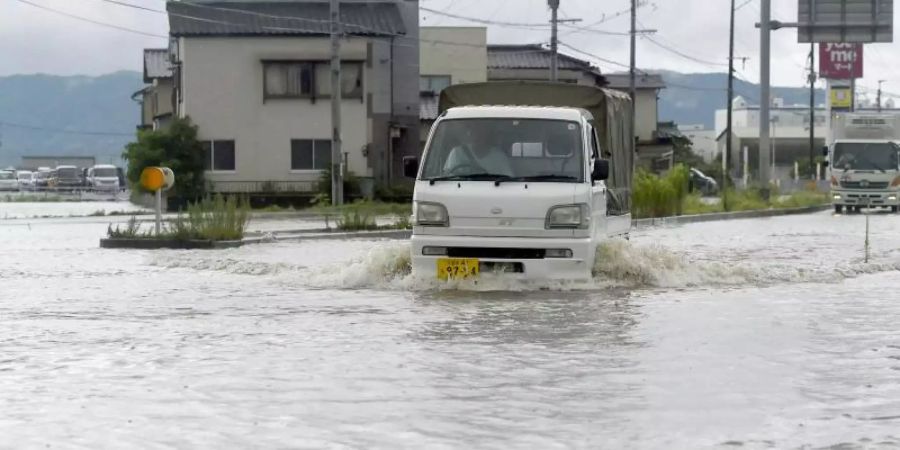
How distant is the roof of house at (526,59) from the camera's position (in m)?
81.5

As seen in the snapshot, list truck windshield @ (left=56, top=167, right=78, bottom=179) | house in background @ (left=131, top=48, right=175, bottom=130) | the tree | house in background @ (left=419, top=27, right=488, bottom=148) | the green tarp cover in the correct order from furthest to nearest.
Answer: truck windshield @ (left=56, top=167, right=78, bottom=179), house in background @ (left=419, top=27, right=488, bottom=148), house in background @ (left=131, top=48, right=175, bottom=130), the tree, the green tarp cover

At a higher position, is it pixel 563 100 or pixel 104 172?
pixel 563 100

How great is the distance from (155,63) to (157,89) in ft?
17.9

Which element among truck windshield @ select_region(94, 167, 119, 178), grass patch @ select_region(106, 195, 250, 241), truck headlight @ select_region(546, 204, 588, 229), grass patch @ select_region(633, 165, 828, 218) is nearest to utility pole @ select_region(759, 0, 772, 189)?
grass patch @ select_region(633, 165, 828, 218)

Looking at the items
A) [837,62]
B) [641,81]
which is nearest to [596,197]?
[641,81]

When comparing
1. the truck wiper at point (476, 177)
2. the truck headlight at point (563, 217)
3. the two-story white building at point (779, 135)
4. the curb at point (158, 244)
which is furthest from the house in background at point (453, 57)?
the truck headlight at point (563, 217)

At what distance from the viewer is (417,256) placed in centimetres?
1581

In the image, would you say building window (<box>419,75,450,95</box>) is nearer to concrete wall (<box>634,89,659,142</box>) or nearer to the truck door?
concrete wall (<box>634,89,659,142</box>)

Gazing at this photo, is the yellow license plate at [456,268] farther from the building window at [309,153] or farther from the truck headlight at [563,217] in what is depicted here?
the building window at [309,153]

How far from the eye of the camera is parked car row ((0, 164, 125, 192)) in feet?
266

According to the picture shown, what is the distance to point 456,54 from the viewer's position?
7506cm

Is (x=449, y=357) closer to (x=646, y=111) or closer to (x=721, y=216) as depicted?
(x=721, y=216)

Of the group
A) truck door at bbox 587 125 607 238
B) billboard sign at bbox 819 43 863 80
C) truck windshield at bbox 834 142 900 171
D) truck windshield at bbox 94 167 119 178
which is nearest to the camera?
truck door at bbox 587 125 607 238

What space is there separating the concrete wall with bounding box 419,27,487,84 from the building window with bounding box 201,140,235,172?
20555 mm
